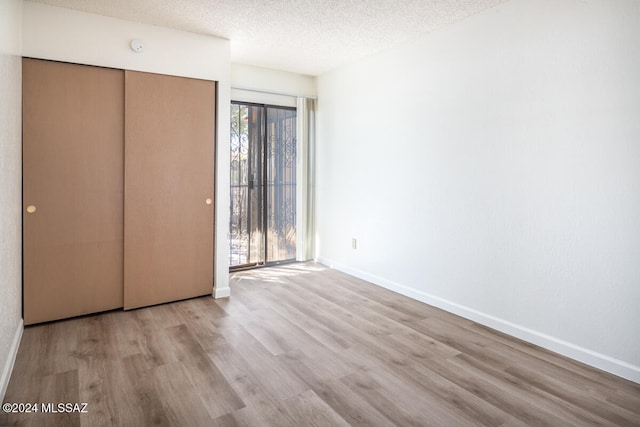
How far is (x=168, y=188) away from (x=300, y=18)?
1.90 m

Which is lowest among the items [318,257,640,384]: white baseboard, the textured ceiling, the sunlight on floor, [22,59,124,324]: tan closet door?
[318,257,640,384]: white baseboard

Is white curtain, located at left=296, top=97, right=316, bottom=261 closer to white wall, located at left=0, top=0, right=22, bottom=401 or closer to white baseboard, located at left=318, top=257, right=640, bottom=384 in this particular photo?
white baseboard, located at left=318, top=257, right=640, bottom=384

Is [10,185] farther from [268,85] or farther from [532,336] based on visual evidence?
[532,336]

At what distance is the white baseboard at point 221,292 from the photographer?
374 centimetres

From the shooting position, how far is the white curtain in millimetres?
5117

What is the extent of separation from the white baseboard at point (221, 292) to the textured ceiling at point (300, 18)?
243 cm

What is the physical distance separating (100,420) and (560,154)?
3.14 m

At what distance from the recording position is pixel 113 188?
328cm

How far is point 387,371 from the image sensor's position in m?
2.37

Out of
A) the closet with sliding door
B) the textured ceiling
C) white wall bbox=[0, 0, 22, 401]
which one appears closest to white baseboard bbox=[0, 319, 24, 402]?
white wall bbox=[0, 0, 22, 401]

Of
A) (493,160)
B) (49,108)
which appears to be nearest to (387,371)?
(493,160)

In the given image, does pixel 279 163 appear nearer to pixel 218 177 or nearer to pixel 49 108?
pixel 218 177

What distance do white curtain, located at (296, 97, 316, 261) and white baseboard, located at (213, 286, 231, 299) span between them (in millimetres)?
1593

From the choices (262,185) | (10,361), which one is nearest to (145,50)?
(262,185)
